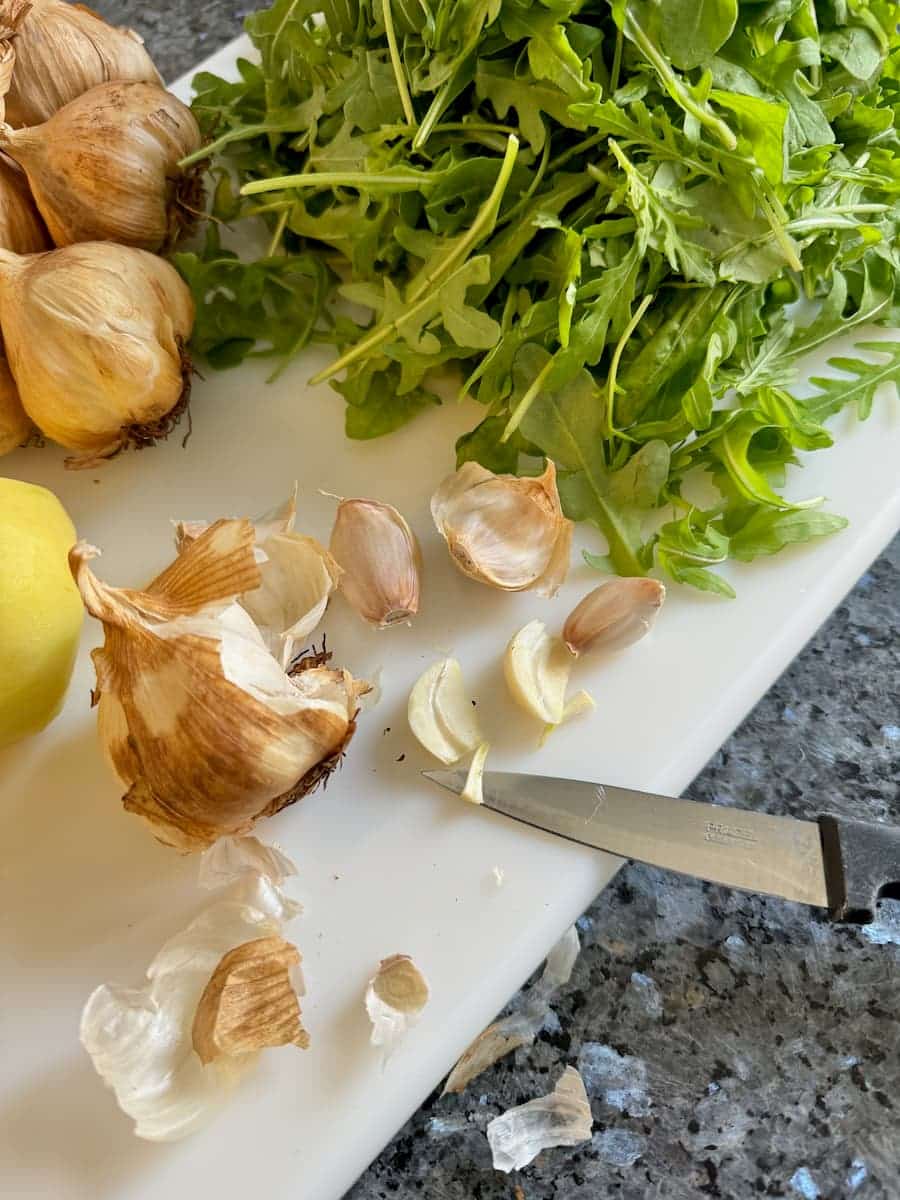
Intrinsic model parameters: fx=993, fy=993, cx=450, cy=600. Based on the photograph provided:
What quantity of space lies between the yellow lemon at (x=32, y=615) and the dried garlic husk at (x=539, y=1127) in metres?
0.44

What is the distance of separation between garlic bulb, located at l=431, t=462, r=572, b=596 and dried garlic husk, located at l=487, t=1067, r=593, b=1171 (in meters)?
0.37

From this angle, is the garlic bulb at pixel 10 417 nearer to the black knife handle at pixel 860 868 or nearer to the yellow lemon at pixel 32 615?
the yellow lemon at pixel 32 615

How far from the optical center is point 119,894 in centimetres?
72

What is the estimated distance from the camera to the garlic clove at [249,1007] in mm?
623

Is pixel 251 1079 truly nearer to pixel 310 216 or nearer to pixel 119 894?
pixel 119 894

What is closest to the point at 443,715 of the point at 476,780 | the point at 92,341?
the point at 476,780

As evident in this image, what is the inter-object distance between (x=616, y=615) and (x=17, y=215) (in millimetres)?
628

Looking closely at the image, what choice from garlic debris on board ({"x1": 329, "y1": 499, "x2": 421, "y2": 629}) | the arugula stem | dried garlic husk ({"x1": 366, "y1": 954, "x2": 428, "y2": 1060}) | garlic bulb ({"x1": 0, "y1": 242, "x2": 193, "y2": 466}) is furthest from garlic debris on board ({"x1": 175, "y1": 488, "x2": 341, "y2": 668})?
the arugula stem

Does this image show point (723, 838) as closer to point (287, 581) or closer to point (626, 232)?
point (287, 581)

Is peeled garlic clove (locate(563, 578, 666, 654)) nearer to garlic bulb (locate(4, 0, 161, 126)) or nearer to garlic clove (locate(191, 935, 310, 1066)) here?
garlic clove (locate(191, 935, 310, 1066))

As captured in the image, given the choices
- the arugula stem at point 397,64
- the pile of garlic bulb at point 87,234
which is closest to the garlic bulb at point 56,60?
the pile of garlic bulb at point 87,234

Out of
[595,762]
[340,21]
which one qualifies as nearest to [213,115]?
[340,21]

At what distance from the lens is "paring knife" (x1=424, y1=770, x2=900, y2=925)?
0.65m

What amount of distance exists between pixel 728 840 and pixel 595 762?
0.11 metres
